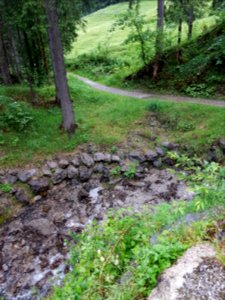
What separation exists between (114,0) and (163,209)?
72349mm

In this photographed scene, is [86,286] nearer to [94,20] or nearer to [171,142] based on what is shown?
[171,142]

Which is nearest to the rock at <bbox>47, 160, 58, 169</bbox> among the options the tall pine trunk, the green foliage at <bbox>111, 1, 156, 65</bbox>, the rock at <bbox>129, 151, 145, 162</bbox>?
the rock at <bbox>129, 151, 145, 162</bbox>

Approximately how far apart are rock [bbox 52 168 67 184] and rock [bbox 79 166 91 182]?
0.54 metres

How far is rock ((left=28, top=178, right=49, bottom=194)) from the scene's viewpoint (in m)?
8.91

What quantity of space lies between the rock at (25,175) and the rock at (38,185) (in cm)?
17

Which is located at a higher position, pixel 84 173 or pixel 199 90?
pixel 199 90

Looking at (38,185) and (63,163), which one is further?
(63,163)

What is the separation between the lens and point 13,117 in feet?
35.7

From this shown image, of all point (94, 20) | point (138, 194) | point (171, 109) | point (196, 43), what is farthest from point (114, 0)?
point (138, 194)

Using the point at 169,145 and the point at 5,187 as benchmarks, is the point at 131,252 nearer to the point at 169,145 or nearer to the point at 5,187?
the point at 5,187

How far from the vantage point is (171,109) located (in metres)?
12.1

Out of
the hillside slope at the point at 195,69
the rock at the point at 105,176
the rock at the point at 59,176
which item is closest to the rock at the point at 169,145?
the rock at the point at 105,176

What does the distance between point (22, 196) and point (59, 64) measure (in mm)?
4513

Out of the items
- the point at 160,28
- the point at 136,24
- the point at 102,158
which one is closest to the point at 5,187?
the point at 102,158
